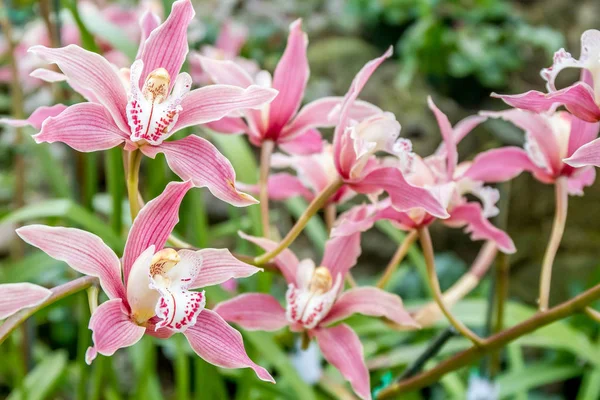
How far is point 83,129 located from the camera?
0.40 meters

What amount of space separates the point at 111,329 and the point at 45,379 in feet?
2.61

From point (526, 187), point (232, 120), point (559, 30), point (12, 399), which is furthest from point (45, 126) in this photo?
point (559, 30)

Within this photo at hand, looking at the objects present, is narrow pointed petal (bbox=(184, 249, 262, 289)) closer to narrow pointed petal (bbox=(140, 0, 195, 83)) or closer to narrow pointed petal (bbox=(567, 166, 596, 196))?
narrow pointed petal (bbox=(140, 0, 195, 83))

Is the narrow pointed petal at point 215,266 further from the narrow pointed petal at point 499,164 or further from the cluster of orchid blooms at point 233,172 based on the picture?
the narrow pointed petal at point 499,164

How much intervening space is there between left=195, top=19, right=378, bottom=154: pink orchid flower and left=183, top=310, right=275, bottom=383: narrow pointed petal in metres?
0.18

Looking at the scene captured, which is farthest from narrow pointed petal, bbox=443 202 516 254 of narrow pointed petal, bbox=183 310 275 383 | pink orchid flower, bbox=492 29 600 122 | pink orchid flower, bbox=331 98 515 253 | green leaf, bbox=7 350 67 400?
green leaf, bbox=7 350 67 400

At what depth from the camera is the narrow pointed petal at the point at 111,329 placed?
36 cm

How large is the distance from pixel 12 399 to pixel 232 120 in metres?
0.85

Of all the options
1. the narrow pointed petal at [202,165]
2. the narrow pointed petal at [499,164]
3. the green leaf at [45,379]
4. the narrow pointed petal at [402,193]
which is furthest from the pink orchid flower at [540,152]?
the green leaf at [45,379]

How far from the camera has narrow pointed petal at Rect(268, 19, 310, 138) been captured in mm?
526

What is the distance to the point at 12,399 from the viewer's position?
114 cm

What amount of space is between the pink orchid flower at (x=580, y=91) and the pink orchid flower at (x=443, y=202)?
0.07m

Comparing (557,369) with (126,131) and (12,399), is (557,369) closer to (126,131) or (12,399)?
(12,399)

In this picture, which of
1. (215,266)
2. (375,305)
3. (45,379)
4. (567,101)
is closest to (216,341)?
(215,266)
